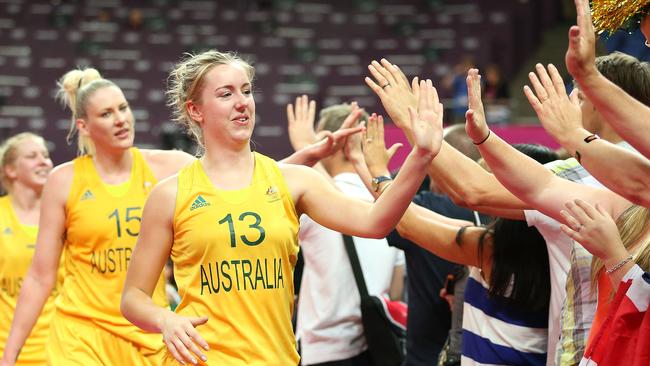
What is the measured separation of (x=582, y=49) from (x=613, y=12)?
406 millimetres

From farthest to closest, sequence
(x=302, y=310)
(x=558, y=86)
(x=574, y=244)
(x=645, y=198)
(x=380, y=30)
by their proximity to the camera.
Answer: (x=380, y=30), (x=302, y=310), (x=574, y=244), (x=558, y=86), (x=645, y=198)

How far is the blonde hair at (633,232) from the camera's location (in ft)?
9.74

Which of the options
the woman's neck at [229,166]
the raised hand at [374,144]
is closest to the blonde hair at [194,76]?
the woman's neck at [229,166]

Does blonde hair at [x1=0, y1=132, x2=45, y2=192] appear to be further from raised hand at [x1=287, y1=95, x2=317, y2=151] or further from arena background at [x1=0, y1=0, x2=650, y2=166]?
arena background at [x1=0, y1=0, x2=650, y2=166]

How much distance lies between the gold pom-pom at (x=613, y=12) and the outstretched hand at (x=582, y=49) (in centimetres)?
29

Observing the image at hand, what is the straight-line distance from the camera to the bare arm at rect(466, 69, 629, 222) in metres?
3.18

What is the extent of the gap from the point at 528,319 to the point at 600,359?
100cm

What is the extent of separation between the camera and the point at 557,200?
10.4 feet

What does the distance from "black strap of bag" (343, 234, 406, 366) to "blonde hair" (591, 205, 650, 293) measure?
1.80 metres

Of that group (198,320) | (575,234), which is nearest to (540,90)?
(575,234)

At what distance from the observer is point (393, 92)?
11.6 feet

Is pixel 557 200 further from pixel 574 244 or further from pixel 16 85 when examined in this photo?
pixel 16 85

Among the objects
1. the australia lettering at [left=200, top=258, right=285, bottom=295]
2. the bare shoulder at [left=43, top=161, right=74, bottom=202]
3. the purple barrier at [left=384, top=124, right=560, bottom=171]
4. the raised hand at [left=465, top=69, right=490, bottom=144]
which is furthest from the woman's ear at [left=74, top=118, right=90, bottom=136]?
the purple barrier at [left=384, top=124, right=560, bottom=171]

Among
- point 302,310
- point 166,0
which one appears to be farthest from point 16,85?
point 302,310
